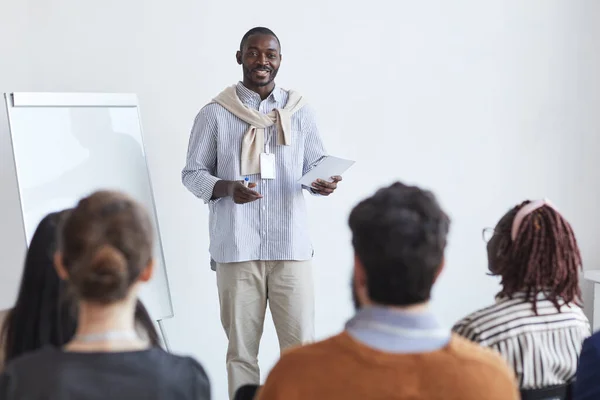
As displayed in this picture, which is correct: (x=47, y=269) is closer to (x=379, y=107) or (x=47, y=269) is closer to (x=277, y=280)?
(x=277, y=280)

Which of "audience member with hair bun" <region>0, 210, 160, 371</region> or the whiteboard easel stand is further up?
the whiteboard easel stand

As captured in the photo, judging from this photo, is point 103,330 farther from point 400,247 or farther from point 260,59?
point 260,59

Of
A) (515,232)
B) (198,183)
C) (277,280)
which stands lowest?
(277,280)

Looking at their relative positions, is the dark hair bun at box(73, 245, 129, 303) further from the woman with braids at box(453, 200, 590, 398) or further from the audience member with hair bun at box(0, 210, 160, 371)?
the woman with braids at box(453, 200, 590, 398)

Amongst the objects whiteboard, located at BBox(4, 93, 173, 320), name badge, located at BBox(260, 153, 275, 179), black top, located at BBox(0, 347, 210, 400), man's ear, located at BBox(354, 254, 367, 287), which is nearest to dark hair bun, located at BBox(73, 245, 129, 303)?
black top, located at BBox(0, 347, 210, 400)

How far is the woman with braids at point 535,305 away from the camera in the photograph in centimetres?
182

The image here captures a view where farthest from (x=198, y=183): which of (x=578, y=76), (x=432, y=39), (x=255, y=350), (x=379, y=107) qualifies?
(x=578, y=76)

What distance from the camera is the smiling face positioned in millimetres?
3041

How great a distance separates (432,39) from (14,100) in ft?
7.15

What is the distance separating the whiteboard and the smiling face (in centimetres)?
62

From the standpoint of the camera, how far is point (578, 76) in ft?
14.0

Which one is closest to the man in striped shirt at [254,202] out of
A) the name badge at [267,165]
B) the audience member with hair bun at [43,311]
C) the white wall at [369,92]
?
the name badge at [267,165]

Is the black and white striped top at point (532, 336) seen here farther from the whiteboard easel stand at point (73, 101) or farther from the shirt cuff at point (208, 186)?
the whiteboard easel stand at point (73, 101)

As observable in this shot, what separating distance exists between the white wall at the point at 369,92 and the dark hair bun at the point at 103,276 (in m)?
2.20
